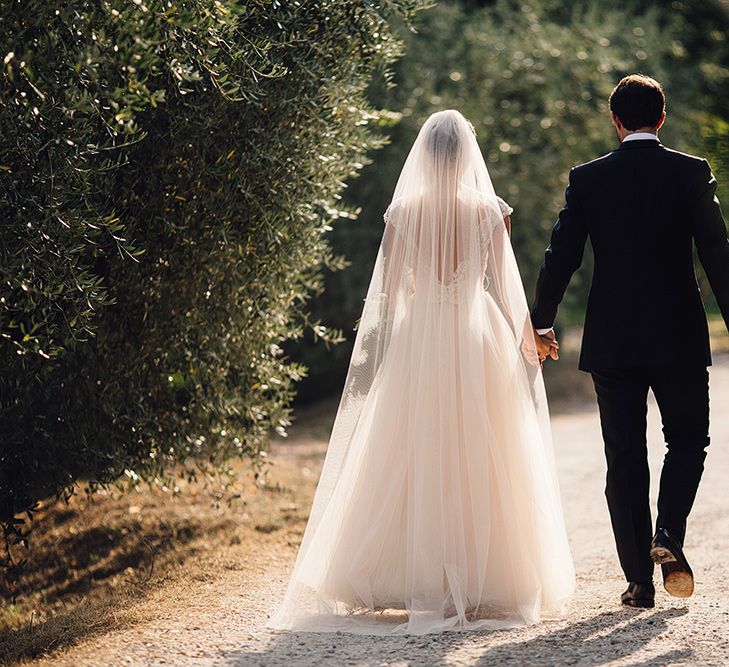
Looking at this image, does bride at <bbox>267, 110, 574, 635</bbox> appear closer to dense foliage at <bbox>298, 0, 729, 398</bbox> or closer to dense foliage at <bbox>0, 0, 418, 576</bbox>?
dense foliage at <bbox>0, 0, 418, 576</bbox>

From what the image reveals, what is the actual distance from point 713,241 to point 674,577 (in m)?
1.42

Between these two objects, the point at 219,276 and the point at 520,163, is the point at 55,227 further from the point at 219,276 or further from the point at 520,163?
the point at 520,163

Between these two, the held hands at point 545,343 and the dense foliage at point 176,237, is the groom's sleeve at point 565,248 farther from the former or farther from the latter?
the dense foliage at point 176,237

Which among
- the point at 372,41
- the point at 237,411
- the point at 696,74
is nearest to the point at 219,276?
the point at 237,411

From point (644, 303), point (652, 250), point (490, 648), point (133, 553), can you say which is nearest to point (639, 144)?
point (652, 250)

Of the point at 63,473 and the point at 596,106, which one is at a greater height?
the point at 596,106

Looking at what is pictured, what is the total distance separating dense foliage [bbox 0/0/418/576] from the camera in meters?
4.94

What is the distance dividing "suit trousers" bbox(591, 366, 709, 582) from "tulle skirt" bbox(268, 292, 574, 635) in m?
0.29

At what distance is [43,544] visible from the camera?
319 inches

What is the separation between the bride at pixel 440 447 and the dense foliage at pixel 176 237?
1094 millimetres

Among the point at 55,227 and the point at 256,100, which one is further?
the point at 256,100

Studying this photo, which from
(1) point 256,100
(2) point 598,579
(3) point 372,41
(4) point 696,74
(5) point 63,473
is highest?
(4) point 696,74

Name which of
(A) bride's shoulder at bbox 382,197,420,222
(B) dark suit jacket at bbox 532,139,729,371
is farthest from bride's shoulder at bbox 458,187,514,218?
(B) dark suit jacket at bbox 532,139,729,371

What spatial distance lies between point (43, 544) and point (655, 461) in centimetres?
515
